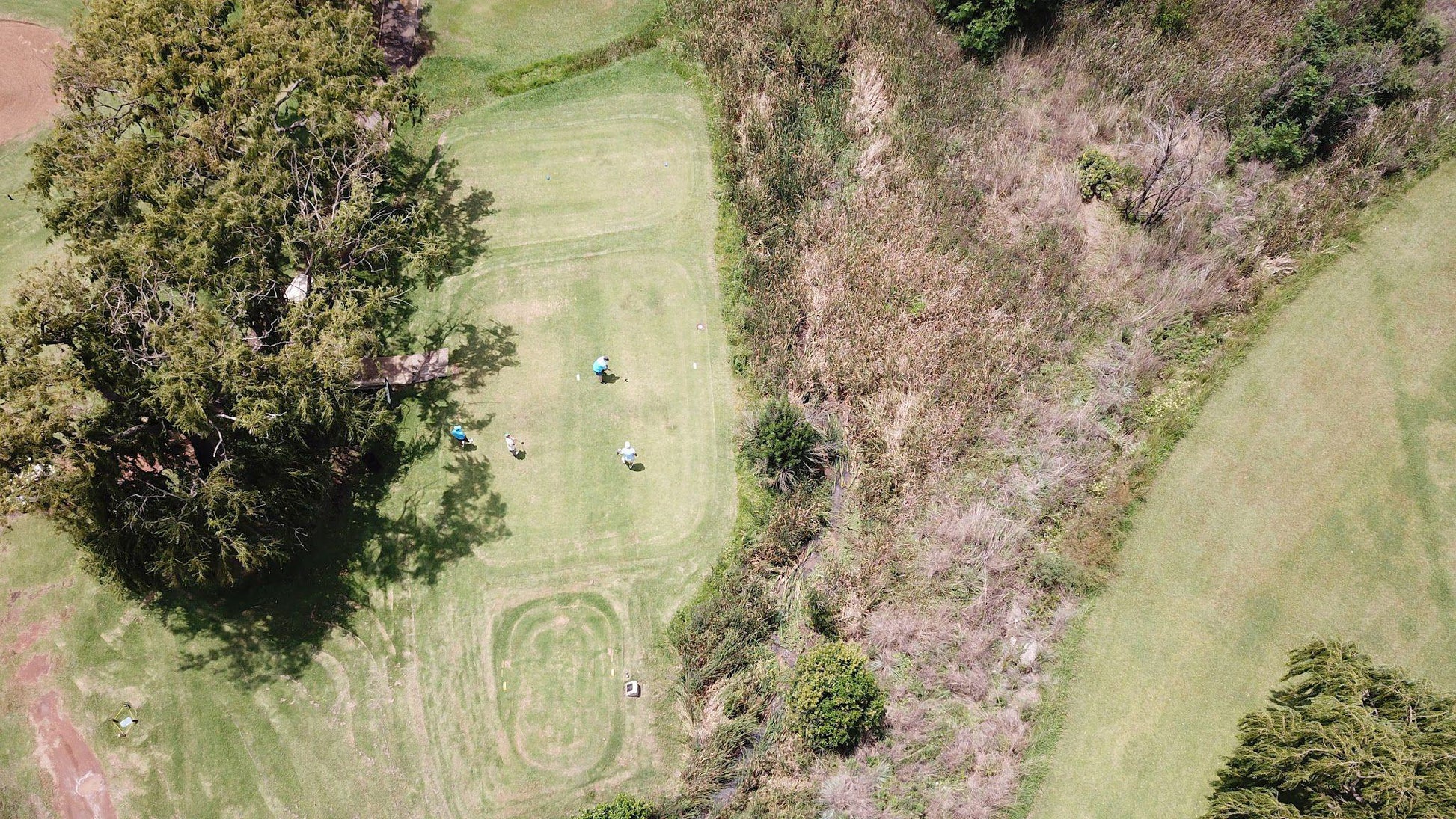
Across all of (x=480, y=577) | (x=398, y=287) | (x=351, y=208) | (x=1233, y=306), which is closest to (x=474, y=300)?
(x=398, y=287)

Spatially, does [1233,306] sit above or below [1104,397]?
above

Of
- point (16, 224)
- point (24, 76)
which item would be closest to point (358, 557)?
point (16, 224)

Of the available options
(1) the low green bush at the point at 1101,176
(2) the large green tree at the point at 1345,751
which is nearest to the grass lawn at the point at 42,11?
(1) the low green bush at the point at 1101,176

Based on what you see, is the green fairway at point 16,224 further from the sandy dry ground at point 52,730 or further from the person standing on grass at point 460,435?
the person standing on grass at point 460,435

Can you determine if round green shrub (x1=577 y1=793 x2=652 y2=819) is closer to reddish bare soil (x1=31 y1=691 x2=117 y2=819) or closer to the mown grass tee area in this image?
the mown grass tee area

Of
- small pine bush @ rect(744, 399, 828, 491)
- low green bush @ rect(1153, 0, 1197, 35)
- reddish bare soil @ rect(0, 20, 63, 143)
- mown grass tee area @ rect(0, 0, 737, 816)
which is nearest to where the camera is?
mown grass tee area @ rect(0, 0, 737, 816)

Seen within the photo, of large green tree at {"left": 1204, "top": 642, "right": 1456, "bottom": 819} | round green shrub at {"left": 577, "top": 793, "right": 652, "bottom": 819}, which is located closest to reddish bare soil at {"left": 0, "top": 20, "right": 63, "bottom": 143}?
round green shrub at {"left": 577, "top": 793, "right": 652, "bottom": 819}

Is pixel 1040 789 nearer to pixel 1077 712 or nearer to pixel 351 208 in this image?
pixel 1077 712
